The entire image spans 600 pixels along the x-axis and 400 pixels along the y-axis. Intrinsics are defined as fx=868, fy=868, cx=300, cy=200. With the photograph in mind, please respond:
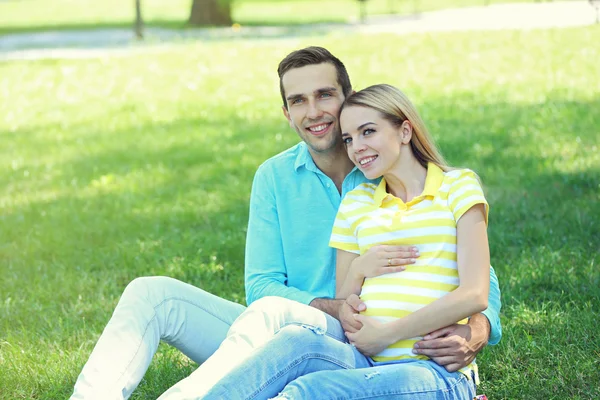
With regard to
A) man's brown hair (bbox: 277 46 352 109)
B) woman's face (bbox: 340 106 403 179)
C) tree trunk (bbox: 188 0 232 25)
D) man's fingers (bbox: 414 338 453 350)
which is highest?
man's brown hair (bbox: 277 46 352 109)

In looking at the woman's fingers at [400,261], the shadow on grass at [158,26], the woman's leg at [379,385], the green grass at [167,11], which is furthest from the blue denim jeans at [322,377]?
the green grass at [167,11]

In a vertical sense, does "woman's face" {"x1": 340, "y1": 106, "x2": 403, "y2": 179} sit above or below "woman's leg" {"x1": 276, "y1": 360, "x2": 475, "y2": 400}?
above

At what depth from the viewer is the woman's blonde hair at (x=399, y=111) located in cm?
330

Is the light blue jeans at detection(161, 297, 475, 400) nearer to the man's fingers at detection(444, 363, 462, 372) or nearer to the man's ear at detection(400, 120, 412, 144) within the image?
the man's fingers at detection(444, 363, 462, 372)

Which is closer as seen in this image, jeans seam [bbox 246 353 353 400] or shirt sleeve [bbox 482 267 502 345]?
jeans seam [bbox 246 353 353 400]

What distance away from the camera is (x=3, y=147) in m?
8.95

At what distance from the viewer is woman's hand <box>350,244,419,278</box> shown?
3119 millimetres

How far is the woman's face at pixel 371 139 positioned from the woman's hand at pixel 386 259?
0.32 meters

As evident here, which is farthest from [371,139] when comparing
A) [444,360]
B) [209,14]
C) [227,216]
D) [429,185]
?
[209,14]

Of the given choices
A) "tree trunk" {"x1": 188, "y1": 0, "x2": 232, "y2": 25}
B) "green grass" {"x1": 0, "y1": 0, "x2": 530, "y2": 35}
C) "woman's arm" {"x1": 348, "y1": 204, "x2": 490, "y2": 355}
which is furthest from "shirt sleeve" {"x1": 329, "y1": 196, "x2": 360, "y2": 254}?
"tree trunk" {"x1": 188, "y1": 0, "x2": 232, "y2": 25}

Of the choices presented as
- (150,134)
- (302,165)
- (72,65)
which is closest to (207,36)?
(72,65)

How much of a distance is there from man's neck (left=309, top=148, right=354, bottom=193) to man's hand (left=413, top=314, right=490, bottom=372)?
2.83 feet

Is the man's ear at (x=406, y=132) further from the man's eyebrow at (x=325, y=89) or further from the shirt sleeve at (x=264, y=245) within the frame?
the shirt sleeve at (x=264, y=245)

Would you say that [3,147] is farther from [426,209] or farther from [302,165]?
[426,209]
